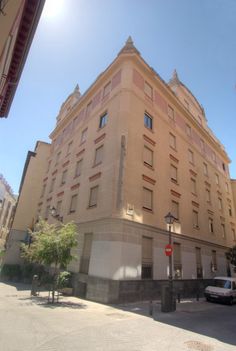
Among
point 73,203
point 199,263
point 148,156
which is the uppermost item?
point 148,156

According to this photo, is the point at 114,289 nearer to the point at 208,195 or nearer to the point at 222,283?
the point at 222,283

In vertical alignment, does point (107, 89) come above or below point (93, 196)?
above

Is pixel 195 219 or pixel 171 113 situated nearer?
pixel 195 219

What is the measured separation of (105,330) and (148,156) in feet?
40.8

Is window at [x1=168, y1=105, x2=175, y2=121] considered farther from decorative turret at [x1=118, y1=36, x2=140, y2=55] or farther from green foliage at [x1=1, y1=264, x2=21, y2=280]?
green foliage at [x1=1, y1=264, x2=21, y2=280]

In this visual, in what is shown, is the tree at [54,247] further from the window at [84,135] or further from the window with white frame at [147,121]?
the window at [84,135]

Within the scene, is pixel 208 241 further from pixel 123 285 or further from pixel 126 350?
pixel 126 350

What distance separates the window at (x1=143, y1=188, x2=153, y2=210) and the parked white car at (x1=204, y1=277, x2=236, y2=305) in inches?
273

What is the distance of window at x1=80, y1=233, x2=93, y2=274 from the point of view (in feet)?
49.2

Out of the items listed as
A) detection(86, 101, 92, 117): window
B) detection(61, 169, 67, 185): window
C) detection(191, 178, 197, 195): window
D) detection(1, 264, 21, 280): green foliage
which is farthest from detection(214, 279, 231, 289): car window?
detection(1, 264, 21, 280): green foliage

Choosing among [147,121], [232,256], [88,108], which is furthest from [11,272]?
[232,256]

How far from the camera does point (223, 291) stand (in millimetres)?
15266

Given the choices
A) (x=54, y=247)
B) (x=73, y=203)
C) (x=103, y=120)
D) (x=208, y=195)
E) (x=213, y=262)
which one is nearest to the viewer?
(x=54, y=247)

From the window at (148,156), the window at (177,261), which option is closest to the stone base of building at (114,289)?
the window at (177,261)
